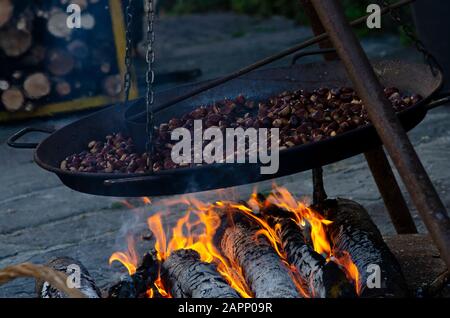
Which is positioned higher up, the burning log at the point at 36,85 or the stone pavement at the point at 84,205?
the burning log at the point at 36,85

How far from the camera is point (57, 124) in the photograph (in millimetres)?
6344

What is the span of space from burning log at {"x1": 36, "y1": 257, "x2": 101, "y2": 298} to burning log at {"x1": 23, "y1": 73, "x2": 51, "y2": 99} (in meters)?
3.92

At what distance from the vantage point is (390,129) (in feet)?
6.31

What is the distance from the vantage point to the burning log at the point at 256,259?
230cm

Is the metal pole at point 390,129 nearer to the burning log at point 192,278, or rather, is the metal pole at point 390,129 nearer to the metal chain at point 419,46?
the metal chain at point 419,46

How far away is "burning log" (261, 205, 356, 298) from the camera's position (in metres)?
2.21

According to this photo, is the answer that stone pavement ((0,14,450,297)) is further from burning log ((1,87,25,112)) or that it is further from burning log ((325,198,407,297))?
burning log ((325,198,407,297))

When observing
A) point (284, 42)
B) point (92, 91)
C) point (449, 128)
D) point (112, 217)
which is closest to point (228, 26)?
point (284, 42)

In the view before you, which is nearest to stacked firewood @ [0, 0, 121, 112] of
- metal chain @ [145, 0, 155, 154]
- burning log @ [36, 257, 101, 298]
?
burning log @ [36, 257, 101, 298]

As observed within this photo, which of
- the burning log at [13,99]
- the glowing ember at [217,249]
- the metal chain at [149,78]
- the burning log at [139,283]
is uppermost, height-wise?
the burning log at [13,99]

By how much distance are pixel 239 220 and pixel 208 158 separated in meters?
0.65

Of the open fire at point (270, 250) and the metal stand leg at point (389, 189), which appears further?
the metal stand leg at point (389, 189)

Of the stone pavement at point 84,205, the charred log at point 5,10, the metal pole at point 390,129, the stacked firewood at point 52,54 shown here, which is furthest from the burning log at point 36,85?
the metal pole at point 390,129

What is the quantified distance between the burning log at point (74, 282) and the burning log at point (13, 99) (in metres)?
3.93
